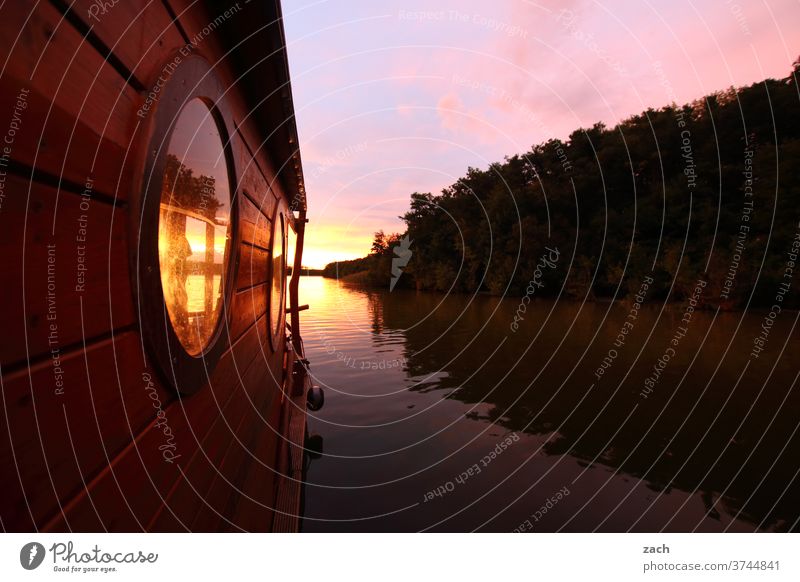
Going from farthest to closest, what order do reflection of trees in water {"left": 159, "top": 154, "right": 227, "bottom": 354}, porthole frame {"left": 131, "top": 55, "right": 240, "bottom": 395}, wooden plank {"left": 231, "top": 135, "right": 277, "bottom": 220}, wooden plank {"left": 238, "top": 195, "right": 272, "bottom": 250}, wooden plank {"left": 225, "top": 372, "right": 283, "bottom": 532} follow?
wooden plank {"left": 238, "top": 195, "right": 272, "bottom": 250}
wooden plank {"left": 231, "top": 135, "right": 277, "bottom": 220}
wooden plank {"left": 225, "top": 372, "right": 283, "bottom": 532}
reflection of trees in water {"left": 159, "top": 154, "right": 227, "bottom": 354}
porthole frame {"left": 131, "top": 55, "right": 240, "bottom": 395}

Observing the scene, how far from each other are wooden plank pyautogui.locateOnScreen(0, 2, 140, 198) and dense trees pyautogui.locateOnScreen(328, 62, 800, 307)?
3018 cm

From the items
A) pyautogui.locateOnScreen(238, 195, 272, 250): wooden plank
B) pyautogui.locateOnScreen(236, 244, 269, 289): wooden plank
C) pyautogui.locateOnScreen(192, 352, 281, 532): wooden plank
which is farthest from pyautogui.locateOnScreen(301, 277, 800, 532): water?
pyautogui.locateOnScreen(238, 195, 272, 250): wooden plank

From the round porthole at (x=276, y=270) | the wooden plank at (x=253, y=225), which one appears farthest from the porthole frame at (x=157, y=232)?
the round porthole at (x=276, y=270)

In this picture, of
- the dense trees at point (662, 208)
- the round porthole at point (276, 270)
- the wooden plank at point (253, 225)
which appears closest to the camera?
the wooden plank at point (253, 225)

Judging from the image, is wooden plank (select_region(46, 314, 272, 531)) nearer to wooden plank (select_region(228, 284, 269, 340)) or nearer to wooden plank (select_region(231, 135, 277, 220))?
wooden plank (select_region(228, 284, 269, 340))

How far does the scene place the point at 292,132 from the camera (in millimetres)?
5004

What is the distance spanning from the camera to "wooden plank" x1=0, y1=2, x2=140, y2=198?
94 cm

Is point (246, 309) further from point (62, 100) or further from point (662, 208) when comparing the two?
point (662, 208)

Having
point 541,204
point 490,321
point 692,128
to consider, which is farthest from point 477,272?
point 490,321

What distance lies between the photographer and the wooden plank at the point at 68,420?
37.6 inches

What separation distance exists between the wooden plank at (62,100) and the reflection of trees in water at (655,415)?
783 centimetres

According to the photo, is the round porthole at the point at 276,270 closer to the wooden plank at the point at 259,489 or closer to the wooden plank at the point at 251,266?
the wooden plank at the point at 251,266

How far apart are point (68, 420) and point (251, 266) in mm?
3290

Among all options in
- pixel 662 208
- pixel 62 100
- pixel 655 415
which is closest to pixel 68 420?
pixel 62 100
